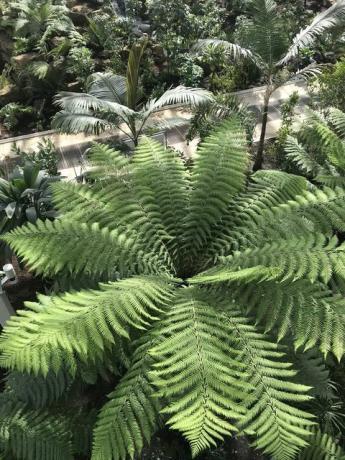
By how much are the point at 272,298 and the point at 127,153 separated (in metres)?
3.49

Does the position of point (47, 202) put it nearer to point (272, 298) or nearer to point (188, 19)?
point (272, 298)

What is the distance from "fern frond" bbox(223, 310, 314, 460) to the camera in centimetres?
213

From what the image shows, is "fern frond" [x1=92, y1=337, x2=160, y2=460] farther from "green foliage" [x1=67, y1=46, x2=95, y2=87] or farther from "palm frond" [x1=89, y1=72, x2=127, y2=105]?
"green foliage" [x1=67, y1=46, x2=95, y2=87]

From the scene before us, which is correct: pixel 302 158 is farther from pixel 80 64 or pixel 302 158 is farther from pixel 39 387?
pixel 80 64

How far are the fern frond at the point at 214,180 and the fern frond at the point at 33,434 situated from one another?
163cm

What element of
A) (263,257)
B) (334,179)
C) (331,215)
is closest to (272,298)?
(263,257)

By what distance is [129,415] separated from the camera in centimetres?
237

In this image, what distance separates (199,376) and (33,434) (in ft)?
4.64

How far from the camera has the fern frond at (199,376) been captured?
6.87ft

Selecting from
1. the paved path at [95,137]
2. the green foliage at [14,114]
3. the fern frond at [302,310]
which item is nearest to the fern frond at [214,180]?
the fern frond at [302,310]

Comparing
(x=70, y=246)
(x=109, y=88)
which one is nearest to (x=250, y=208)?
(x=70, y=246)

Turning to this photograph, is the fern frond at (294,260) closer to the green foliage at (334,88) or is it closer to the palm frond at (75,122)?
the palm frond at (75,122)

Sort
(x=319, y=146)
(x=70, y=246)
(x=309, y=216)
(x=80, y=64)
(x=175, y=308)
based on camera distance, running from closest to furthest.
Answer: (x=175, y=308), (x=70, y=246), (x=309, y=216), (x=319, y=146), (x=80, y=64)

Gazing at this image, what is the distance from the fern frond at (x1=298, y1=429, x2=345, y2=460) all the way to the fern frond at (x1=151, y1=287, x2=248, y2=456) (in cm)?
97
